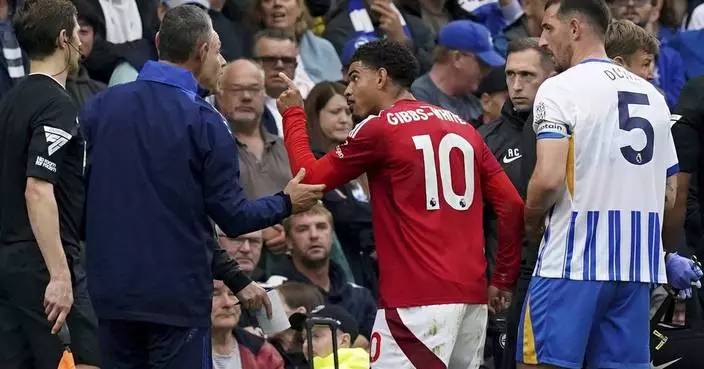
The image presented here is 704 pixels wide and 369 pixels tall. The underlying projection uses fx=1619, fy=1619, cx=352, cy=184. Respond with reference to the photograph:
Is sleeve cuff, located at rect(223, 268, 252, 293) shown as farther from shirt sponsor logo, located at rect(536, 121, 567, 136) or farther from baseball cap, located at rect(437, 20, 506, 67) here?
baseball cap, located at rect(437, 20, 506, 67)

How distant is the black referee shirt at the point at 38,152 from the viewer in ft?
26.5

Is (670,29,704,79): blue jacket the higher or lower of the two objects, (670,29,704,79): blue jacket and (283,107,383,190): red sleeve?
the lower

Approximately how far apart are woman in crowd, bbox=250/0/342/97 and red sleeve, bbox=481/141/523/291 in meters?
4.96

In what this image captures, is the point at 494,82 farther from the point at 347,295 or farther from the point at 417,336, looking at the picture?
the point at 417,336

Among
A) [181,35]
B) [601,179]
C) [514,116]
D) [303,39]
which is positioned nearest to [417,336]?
[601,179]

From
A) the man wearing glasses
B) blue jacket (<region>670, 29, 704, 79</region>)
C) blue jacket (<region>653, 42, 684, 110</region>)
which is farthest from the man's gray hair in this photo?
blue jacket (<region>670, 29, 704, 79</region>)

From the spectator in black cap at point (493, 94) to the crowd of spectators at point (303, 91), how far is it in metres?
0.01

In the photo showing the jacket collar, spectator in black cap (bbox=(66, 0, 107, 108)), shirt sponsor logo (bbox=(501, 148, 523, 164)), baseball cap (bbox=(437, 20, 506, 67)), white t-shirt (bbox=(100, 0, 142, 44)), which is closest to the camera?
shirt sponsor logo (bbox=(501, 148, 523, 164))

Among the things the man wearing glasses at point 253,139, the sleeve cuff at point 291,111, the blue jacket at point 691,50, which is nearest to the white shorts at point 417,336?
the sleeve cuff at point 291,111

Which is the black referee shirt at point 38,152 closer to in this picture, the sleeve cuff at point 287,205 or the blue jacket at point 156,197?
the blue jacket at point 156,197

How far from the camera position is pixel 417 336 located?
7859 millimetres

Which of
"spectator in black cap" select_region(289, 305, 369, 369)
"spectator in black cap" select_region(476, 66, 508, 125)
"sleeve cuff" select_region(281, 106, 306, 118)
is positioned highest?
"sleeve cuff" select_region(281, 106, 306, 118)

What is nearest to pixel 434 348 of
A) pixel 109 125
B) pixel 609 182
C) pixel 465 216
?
pixel 465 216

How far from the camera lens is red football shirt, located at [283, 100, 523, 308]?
25.9 ft
